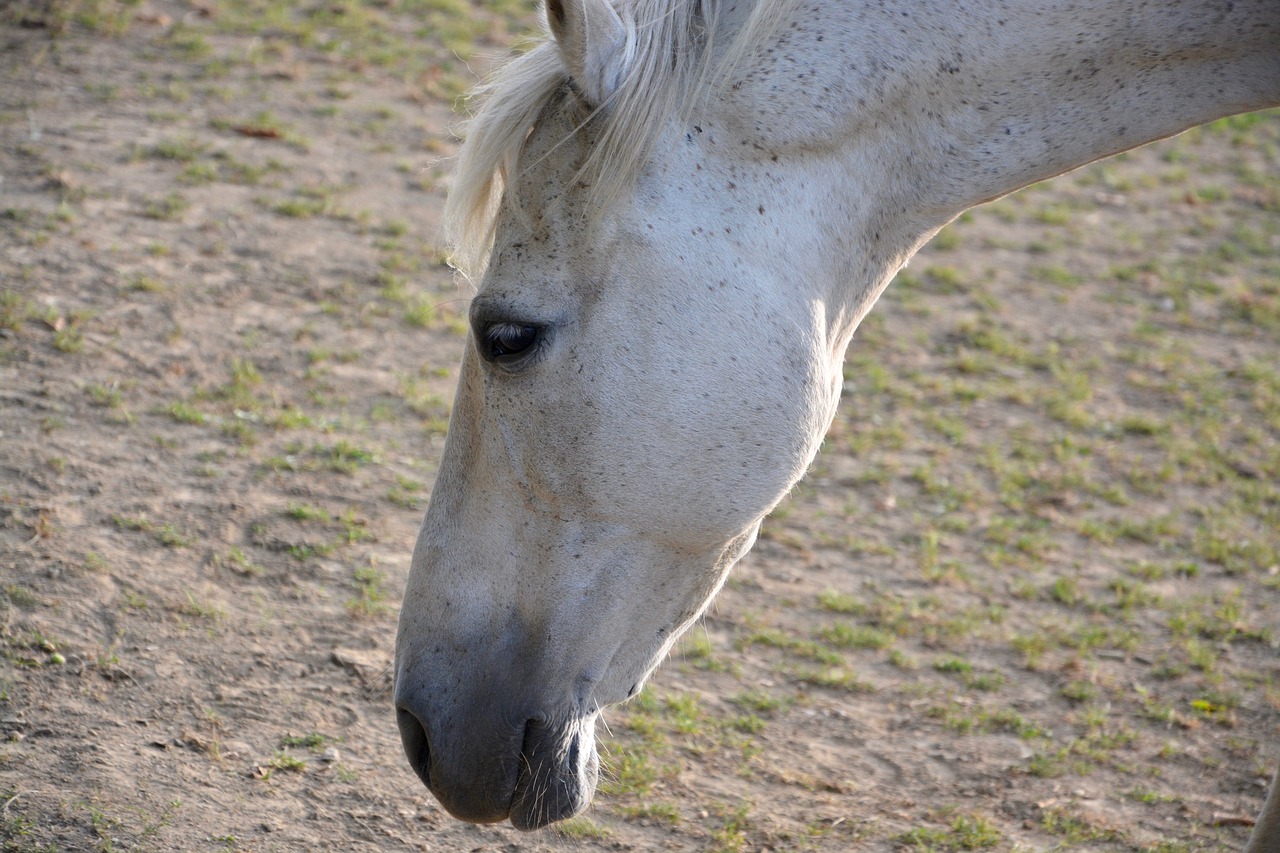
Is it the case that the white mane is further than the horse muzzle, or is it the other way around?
the horse muzzle

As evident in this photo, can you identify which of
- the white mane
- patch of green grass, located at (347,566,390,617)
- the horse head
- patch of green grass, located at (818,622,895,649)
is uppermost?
the white mane

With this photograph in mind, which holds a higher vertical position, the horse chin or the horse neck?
the horse neck

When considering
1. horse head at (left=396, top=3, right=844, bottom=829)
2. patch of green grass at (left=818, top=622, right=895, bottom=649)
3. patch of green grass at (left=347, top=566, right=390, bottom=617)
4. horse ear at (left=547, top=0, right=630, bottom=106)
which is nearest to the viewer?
horse ear at (left=547, top=0, right=630, bottom=106)

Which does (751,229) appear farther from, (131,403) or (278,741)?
(131,403)

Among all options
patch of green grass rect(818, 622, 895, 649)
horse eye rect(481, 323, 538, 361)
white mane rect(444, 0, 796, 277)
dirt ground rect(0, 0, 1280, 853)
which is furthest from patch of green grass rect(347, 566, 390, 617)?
white mane rect(444, 0, 796, 277)

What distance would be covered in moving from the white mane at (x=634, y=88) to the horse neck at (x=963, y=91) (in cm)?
5

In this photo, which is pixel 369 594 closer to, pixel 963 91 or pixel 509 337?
pixel 509 337

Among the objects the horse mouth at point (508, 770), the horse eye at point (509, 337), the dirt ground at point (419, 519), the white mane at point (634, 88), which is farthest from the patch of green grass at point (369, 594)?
the white mane at point (634, 88)

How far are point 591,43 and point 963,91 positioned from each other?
0.61 metres

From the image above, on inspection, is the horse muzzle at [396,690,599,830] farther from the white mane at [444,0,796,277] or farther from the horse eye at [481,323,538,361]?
the white mane at [444,0,796,277]

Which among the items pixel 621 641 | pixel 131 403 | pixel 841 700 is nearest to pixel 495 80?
pixel 621 641

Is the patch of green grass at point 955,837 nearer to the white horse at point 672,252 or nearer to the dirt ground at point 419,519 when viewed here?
the dirt ground at point 419,519

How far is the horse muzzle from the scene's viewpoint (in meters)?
1.85

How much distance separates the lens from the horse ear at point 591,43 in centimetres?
161
